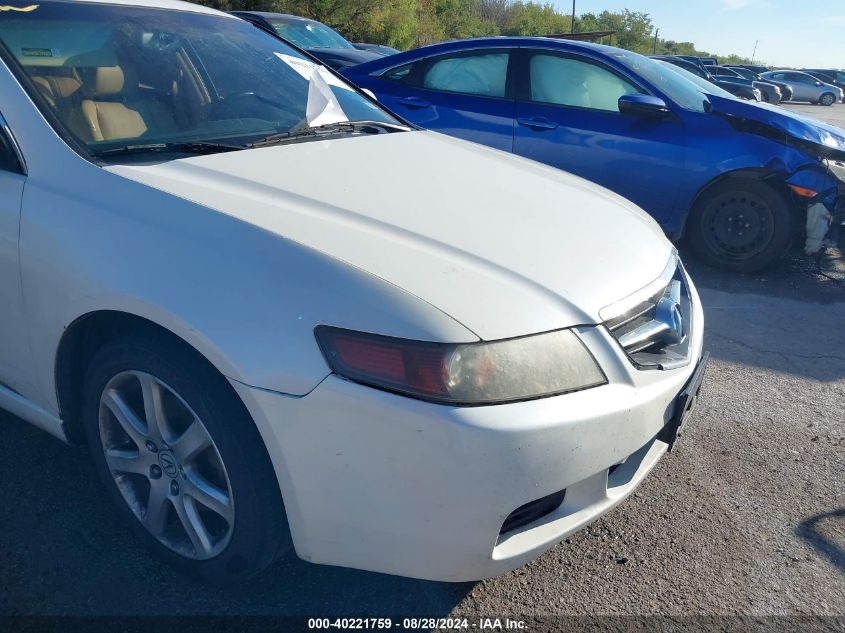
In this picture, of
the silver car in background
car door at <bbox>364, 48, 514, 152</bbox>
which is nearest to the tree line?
the silver car in background

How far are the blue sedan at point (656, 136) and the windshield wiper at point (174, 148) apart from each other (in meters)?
3.44

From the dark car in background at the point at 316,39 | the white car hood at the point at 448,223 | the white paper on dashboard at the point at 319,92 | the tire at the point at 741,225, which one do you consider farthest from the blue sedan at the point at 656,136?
the dark car in background at the point at 316,39

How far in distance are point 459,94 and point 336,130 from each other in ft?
10.1

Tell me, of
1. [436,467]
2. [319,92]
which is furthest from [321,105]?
[436,467]

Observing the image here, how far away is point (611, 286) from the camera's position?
216cm

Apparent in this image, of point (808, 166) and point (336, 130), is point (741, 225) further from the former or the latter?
point (336, 130)

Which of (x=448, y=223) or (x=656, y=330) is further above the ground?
(x=448, y=223)

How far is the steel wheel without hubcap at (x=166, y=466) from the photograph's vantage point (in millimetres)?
2086

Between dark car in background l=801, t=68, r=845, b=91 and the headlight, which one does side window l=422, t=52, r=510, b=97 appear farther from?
dark car in background l=801, t=68, r=845, b=91

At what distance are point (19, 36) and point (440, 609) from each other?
2.32 meters

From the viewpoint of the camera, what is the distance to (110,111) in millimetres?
2594

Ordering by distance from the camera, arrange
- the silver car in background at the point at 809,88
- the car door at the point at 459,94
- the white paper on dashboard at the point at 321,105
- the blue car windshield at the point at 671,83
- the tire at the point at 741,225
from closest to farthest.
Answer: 1. the white paper on dashboard at the point at 321,105
2. the tire at the point at 741,225
3. the blue car windshield at the point at 671,83
4. the car door at the point at 459,94
5. the silver car in background at the point at 809,88

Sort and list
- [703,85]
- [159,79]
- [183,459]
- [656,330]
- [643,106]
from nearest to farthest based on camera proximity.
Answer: [183,459]
[656,330]
[159,79]
[643,106]
[703,85]

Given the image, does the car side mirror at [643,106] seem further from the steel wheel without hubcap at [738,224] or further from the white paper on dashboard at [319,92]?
the white paper on dashboard at [319,92]
